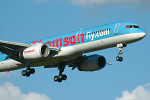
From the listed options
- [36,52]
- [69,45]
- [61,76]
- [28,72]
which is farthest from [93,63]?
[36,52]

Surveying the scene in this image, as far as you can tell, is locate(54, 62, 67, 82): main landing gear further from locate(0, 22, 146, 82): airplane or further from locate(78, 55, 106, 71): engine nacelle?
locate(78, 55, 106, 71): engine nacelle

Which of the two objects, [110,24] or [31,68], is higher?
[110,24]

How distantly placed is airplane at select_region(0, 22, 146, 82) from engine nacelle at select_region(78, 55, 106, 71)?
335cm

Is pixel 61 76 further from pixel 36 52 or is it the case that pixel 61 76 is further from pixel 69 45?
pixel 36 52

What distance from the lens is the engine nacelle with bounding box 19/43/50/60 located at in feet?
210

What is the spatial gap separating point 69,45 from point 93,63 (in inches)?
314

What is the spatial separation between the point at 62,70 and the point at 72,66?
1845mm

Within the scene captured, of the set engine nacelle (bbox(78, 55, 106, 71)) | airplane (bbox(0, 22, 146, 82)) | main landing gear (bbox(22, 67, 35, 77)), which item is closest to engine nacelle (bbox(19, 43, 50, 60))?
airplane (bbox(0, 22, 146, 82))

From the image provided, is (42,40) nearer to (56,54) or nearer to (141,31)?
(56,54)

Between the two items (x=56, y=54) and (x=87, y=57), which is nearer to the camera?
(x=56, y=54)

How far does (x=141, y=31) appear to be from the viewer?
6234cm

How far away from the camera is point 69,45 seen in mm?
64812

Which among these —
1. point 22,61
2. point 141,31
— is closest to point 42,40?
point 22,61

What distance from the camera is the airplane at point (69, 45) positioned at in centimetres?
6259
